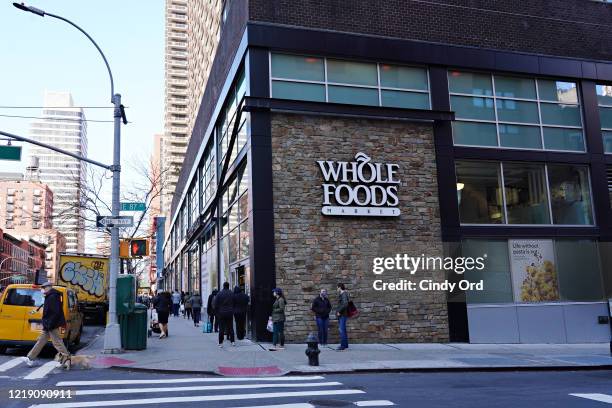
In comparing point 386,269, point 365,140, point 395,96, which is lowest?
point 386,269

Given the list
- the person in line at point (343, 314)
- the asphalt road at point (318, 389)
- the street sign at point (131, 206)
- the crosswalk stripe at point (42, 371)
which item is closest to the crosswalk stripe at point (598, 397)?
the asphalt road at point (318, 389)

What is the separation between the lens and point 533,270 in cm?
1862

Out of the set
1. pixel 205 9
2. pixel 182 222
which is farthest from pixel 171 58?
pixel 182 222

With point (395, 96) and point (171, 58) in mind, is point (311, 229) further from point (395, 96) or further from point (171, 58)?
point (171, 58)

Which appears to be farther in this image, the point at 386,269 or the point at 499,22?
the point at 499,22

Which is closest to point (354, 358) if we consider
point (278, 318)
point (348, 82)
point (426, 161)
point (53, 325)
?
point (278, 318)

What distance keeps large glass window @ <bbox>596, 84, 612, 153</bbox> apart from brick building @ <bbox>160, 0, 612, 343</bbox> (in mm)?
79

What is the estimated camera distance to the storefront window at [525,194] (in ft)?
62.6

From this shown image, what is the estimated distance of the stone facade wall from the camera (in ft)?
54.0

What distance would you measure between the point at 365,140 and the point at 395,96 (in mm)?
2098

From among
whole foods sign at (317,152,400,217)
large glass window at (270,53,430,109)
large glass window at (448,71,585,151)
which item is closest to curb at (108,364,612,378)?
whole foods sign at (317,152,400,217)

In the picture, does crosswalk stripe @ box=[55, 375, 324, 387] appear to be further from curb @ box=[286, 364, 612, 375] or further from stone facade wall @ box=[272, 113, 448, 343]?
stone facade wall @ box=[272, 113, 448, 343]

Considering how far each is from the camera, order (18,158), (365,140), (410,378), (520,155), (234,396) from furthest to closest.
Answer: (520,155)
(365,140)
(18,158)
(410,378)
(234,396)

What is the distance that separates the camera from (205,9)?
52.2 m
